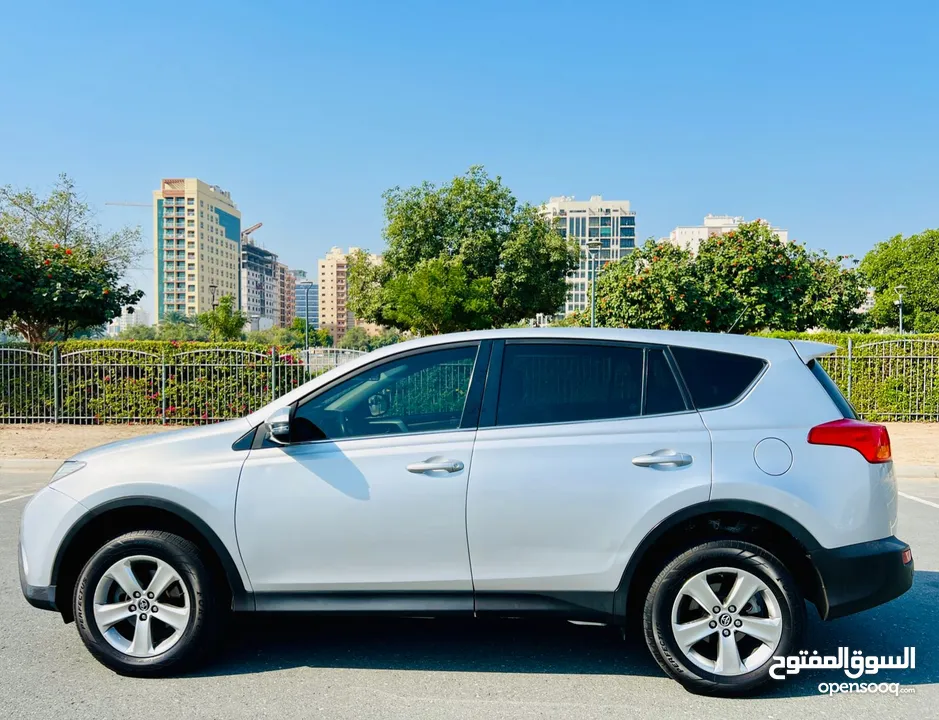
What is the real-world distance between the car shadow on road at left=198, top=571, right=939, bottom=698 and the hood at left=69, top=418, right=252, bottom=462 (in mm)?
925

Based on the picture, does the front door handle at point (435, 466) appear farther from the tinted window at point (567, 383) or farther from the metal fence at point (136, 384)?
the metal fence at point (136, 384)

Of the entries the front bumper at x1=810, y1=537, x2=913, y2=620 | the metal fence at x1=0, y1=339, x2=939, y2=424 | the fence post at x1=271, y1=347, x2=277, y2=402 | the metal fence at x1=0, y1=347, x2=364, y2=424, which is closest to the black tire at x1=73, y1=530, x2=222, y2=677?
the front bumper at x1=810, y1=537, x2=913, y2=620

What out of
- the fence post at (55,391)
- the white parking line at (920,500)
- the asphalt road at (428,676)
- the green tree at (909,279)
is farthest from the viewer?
the green tree at (909,279)

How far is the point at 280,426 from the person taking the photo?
384 centimetres

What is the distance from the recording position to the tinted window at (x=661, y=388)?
3826mm

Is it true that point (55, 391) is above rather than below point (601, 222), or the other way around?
below

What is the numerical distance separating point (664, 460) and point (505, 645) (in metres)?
1.52

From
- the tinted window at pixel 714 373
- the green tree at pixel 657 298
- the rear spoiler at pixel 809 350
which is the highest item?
the green tree at pixel 657 298

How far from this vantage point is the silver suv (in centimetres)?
364

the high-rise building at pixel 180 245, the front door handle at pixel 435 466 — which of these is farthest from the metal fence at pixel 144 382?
the high-rise building at pixel 180 245

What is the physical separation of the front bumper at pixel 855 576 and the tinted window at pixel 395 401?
1844 mm

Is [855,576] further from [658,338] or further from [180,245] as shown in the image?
[180,245]

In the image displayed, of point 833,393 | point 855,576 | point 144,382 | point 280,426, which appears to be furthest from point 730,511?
point 144,382

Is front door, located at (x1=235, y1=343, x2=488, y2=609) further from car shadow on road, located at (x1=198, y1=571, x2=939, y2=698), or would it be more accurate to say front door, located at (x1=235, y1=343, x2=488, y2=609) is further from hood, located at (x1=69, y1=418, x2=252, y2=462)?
car shadow on road, located at (x1=198, y1=571, x2=939, y2=698)
